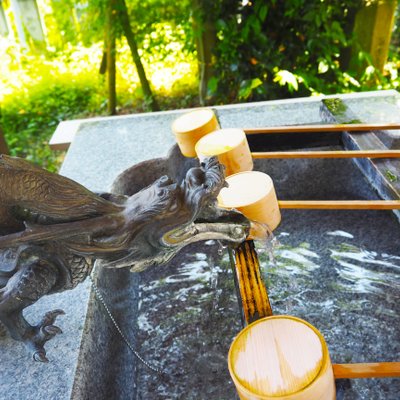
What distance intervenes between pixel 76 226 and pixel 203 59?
4.04 m

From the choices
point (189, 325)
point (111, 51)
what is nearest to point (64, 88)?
point (111, 51)

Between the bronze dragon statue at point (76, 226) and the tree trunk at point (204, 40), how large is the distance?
11.2 ft

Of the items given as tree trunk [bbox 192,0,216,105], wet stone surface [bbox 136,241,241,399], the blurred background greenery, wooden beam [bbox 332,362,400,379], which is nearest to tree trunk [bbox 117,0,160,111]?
the blurred background greenery

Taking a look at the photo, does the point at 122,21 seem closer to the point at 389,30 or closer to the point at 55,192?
the point at 389,30

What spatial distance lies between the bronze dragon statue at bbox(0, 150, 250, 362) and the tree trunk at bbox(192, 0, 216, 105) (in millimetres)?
3403

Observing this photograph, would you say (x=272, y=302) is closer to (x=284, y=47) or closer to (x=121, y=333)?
(x=121, y=333)

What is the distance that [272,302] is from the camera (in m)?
A: 2.33

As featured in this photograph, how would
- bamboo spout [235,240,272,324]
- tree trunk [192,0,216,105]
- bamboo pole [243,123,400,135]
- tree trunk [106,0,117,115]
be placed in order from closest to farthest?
bamboo spout [235,240,272,324] < bamboo pole [243,123,400,135] < tree trunk [192,0,216,105] < tree trunk [106,0,117,115]

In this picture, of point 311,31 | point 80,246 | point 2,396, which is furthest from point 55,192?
point 311,31

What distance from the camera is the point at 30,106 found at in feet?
21.0

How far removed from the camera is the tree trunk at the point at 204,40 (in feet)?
14.5

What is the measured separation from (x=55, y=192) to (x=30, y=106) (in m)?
5.63

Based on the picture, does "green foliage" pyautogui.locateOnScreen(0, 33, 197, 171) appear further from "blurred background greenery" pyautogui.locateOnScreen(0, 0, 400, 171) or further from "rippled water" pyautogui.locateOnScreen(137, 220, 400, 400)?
"rippled water" pyautogui.locateOnScreen(137, 220, 400, 400)

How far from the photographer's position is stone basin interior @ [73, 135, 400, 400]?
1.98 m
